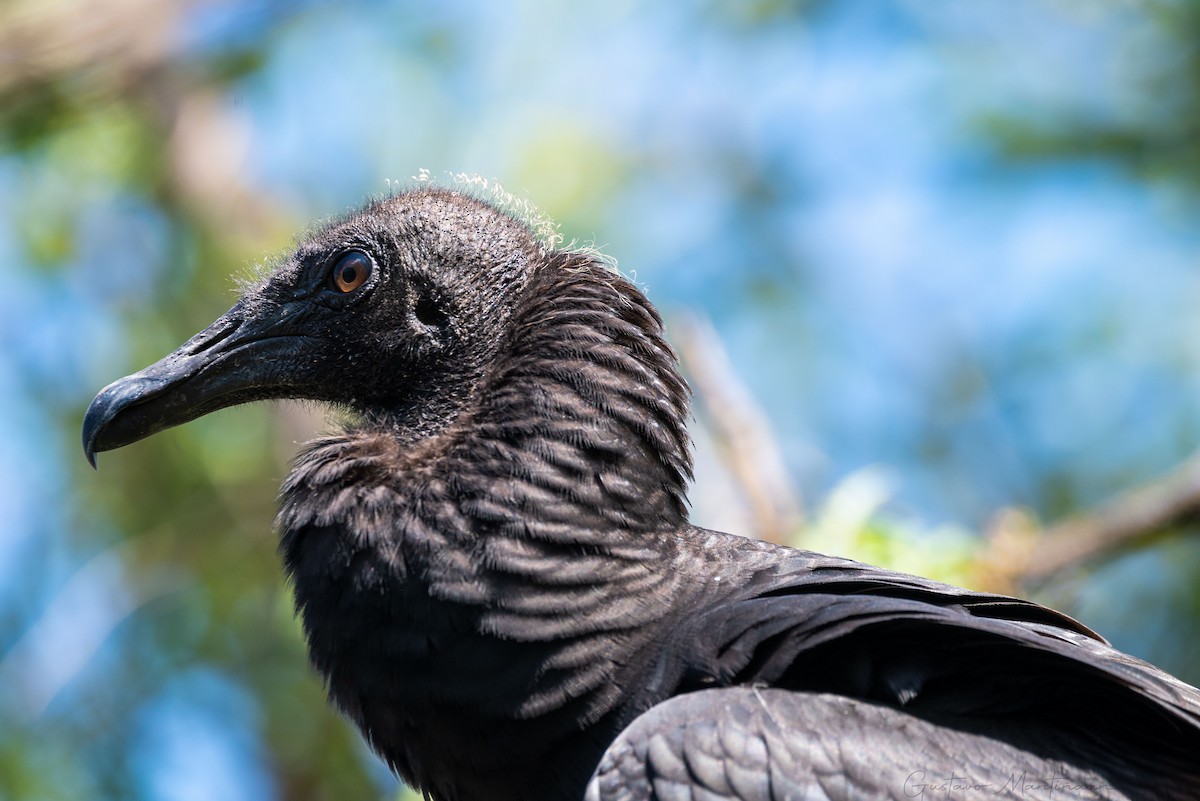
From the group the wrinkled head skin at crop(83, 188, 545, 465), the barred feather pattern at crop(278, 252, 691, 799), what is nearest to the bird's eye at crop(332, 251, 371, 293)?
the wrinkled head skin at crop(83, 188, 545, 465)

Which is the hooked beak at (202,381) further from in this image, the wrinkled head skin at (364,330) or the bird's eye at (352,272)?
the bird's eye at (352,272)

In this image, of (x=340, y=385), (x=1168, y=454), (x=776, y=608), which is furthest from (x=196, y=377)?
(x=1168, y=454)

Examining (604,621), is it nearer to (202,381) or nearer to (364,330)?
(364,330)

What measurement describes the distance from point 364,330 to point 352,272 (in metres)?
0.22

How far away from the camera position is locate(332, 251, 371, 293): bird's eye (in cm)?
439

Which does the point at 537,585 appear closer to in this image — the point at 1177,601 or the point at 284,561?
the point at 284,561

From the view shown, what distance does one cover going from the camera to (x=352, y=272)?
173 inches

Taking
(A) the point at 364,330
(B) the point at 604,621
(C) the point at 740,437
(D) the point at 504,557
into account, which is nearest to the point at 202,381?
(A) the point at 364,330

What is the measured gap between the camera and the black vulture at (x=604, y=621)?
321cm

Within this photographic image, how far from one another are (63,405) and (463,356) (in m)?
7.36

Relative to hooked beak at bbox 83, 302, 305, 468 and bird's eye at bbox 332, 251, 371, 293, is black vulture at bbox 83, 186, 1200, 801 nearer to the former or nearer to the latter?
hooked beak at bbox 83, 302, 305, 468

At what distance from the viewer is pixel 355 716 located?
3.67 metres

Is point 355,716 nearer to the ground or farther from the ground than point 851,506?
nearer to the ground

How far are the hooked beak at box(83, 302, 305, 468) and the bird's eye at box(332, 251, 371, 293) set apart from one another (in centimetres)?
21
